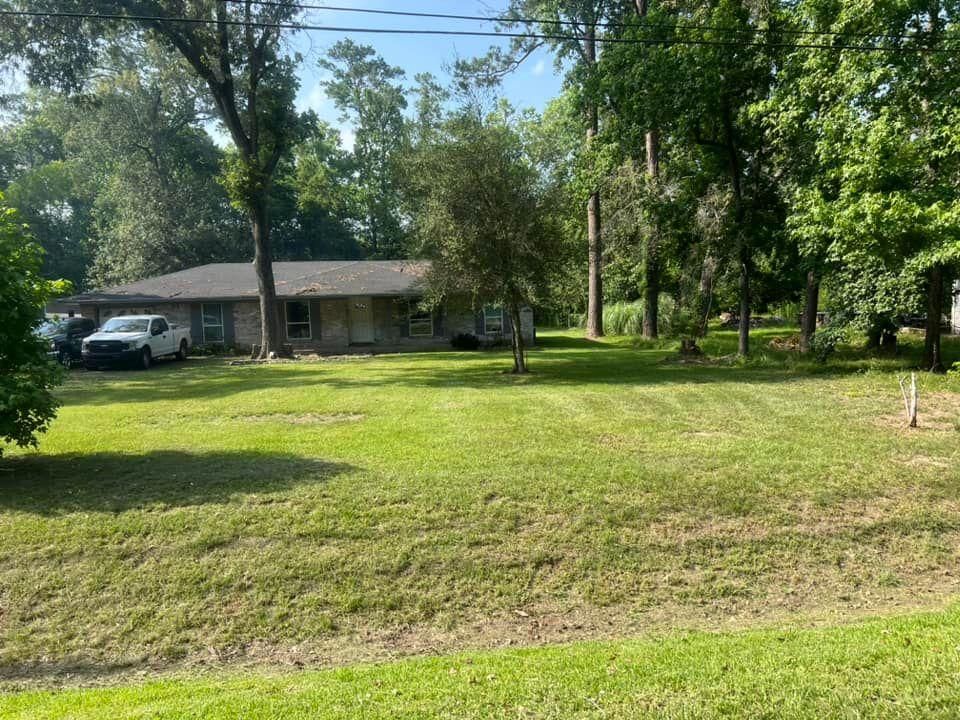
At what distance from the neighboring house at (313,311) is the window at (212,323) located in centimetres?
4

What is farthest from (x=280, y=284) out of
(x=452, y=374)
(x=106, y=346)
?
(x=452, y=374)

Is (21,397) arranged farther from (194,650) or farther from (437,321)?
(437,321)

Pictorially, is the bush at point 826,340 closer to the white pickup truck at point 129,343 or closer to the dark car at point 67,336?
the white pickup truck at point 129,343

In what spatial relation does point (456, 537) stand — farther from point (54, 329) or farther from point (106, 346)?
point (54, 329)


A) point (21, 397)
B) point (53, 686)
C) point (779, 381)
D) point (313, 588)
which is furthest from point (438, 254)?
point (53, 686)

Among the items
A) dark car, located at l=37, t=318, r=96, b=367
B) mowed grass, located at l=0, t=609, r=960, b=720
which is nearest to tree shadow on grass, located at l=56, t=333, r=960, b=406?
dark car, located at l=37, t=318, r=96, b=367

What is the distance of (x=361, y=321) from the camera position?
85.7 ft

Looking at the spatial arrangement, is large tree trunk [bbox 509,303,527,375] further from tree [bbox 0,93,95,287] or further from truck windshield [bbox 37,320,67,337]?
tree [bbox 0,93,95,287]

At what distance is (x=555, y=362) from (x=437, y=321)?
875cm

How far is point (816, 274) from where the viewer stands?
52.4 ft

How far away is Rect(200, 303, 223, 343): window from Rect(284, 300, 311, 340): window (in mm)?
2618

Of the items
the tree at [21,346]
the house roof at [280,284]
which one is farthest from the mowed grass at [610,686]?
the house roof at [280,284]

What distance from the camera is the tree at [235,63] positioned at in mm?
18719

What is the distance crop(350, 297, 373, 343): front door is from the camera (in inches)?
1024
